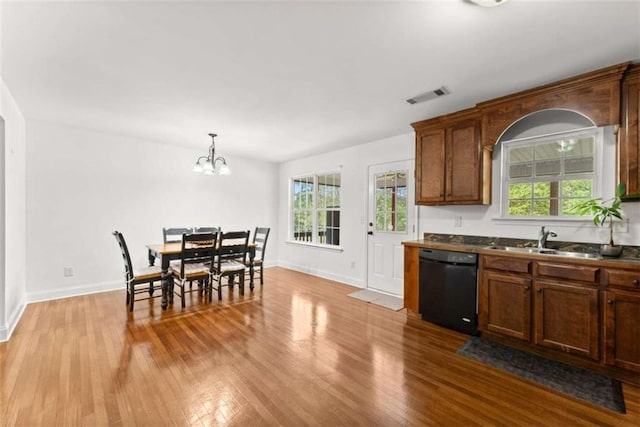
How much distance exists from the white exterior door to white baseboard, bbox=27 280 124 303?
417 centimetres

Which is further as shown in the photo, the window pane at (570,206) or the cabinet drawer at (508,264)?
the window pane at (570,206)

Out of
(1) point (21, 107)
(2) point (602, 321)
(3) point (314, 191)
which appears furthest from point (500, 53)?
(1) point (21, 107)

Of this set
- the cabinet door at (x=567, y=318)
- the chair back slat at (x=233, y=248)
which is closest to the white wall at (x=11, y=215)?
the chair back slat at (x=233, y=248)

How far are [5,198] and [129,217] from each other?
184 centimetres

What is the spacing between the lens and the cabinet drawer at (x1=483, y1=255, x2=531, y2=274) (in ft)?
8.52

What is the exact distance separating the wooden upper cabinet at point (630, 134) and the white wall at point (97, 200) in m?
4.99

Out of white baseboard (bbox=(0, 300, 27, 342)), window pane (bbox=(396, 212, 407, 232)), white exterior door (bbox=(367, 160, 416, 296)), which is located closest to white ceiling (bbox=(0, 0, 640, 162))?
white exterior door (bbox=(367, 160, 416, 296))

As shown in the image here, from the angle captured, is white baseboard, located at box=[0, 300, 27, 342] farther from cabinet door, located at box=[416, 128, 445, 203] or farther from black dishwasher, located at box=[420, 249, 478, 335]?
cabinet door, located at box=[416, 128, 445, 203]

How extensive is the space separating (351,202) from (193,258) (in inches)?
109

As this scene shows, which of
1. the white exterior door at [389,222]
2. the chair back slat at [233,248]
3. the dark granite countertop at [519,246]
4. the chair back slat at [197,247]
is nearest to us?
the dark granite countertop at [519,246]

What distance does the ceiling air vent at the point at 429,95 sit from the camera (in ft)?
9.25

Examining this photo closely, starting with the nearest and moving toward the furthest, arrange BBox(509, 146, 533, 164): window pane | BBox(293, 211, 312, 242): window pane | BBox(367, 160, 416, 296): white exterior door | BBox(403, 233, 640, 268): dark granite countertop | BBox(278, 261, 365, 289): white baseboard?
1. BBox(403, 233, 640, 268): dark granite countertop
2. BBox(509, 146, 533, 164): window pane
3. BBox(367, 160, 416, 296): white exterior door
4. BBox(278, 261, 365, 289): white baseboard
5. BBox(293, 211, 312, 242): window pane

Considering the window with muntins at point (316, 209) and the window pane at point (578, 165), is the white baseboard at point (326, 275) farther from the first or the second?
the window pane at point (578, 165)

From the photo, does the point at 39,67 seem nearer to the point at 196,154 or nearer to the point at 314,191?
the point at 196,154
